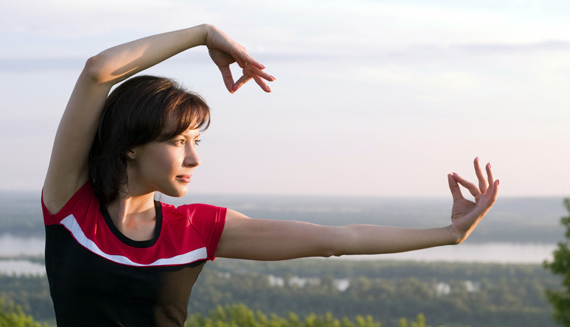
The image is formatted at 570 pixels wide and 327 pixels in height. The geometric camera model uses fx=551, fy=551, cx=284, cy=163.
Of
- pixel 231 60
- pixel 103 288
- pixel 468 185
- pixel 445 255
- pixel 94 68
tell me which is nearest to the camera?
pixel 94 68

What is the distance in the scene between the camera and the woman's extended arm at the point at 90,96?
6.89 ft

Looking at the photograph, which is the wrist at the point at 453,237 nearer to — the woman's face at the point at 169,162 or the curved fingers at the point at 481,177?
the curved fingers at the point at 481,177

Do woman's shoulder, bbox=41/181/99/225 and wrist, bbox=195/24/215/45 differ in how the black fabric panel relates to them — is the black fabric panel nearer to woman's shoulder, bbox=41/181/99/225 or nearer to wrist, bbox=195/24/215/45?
woman's shoulder, bbox=41/181/99/225

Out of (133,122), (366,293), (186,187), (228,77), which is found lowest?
(366,293)

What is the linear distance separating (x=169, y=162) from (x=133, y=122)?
0.22 meters

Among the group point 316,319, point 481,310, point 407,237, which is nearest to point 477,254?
point 481,310

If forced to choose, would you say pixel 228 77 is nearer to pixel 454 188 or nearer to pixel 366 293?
pixel 454 188

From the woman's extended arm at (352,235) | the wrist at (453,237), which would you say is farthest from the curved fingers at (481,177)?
the wrist at (453,237)

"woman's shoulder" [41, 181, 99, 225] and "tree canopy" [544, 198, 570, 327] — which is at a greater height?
"woman's shoulder" [41, 181, 99, 225]

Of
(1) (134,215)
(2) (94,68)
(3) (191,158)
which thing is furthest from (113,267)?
(2) (94,68)

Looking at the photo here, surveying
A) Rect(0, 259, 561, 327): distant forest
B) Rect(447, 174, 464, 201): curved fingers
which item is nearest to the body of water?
Rect(0, 259, 561, 327): distant forest

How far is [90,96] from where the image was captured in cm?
213

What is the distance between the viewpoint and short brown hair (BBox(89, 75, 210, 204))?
228cm

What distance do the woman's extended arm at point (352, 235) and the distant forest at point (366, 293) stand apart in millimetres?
18627
